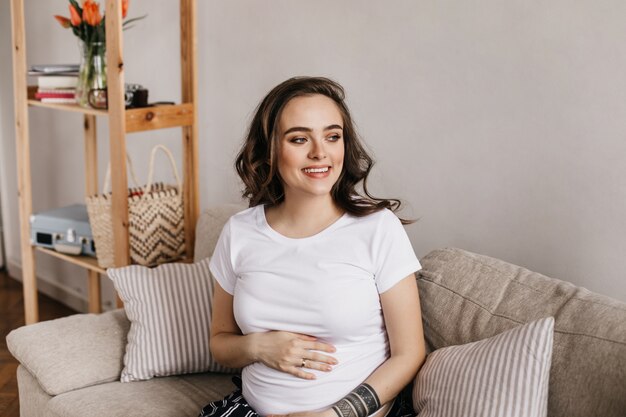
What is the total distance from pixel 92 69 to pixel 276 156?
4.37 ft

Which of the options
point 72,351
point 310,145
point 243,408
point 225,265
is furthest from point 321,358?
→ point 72,351

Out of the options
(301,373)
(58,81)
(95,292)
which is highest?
(58,81)

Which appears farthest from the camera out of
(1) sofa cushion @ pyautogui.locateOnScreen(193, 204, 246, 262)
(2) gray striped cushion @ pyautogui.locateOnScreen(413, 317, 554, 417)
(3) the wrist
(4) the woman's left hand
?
(1) sofa cushion @ pyautogui.locateOnScreen(193, 204, 246, 262)

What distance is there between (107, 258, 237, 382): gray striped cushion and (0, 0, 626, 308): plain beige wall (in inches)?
26.7

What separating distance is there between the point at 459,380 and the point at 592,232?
63cm

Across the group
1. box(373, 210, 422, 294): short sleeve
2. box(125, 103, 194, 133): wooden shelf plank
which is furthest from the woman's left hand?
box(125, 103, 194, 133): wooden shelf plank

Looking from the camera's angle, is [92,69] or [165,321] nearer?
[165,321]

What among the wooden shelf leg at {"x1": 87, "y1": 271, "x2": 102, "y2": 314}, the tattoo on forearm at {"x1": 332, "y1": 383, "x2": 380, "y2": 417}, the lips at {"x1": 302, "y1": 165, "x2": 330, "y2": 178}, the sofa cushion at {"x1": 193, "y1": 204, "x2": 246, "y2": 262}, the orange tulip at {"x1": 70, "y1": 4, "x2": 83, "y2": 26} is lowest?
the wooden shelf leg at {"x1": 87, "y1": 271, "x2": 102, "y2": 314}

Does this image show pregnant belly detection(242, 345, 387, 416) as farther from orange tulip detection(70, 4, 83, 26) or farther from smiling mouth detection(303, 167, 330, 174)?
orange tulip detection(70, 4, 83, 26)

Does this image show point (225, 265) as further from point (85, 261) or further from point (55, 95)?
point (55, 95)

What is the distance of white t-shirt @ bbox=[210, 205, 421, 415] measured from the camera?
65.4 inches

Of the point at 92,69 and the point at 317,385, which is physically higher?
the point at 92,69

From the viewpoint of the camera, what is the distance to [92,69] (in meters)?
2.82

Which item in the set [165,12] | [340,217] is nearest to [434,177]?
[340,217]
